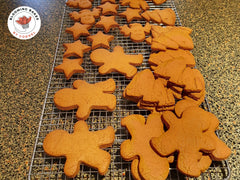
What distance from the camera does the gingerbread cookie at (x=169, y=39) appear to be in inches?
39.4

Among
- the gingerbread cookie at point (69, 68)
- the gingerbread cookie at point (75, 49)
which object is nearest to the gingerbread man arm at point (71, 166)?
the gingerbread cookie at point (69, 68)

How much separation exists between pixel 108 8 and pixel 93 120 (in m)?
0.79

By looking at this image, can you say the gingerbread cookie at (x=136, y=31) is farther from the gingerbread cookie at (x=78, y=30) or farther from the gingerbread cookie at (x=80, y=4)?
the gingerbread cookie at (x=80, y=4)

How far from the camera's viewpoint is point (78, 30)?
1.10 meters

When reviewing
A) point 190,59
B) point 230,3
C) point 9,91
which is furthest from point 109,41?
point 230,3

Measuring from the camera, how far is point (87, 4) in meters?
1.26

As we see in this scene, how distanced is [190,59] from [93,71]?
0.51 metres

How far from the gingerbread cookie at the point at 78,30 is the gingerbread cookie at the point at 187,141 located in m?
0.71

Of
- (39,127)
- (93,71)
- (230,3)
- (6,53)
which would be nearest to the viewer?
(39,127)

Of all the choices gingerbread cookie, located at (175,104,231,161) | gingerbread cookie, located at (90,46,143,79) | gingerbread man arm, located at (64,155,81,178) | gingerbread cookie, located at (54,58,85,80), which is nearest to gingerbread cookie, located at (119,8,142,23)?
gingerbread cookie, located at (90,46,143,79)

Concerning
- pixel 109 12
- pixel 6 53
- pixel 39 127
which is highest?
pixel 109 12

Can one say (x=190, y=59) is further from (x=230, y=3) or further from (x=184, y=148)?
(x=230, y=3)

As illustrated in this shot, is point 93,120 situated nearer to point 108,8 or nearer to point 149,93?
point 149,93

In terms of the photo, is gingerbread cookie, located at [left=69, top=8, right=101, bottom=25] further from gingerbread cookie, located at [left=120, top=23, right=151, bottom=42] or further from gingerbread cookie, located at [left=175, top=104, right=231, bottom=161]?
gingerbread cookie, located at [left=175, top=104, right=231, bottom=161]
